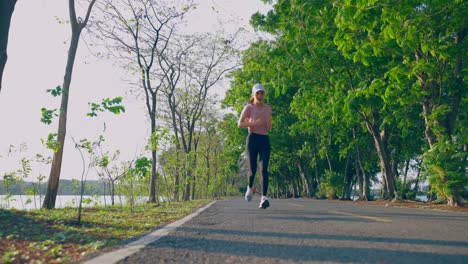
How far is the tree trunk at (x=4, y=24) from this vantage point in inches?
Answer: 273

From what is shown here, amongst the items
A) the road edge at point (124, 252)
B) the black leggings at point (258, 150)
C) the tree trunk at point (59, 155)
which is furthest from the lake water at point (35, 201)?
the road edge at point (124, 252)

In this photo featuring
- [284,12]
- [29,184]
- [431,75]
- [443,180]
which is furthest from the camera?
[29,184]

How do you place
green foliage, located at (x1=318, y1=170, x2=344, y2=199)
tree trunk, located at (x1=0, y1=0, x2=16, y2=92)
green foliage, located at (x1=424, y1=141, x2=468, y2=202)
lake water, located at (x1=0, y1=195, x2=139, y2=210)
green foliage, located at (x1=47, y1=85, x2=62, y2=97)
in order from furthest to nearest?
1. green foliage, located at (x1=318, y1=170, x2=344, y2=199)
2. lake water, located at (x1=0, y1=195, x2=139, y2=210)
3. green foliage, located at (x1=424, y1=141, x2=468, y2=202)
4. tree trunk, located at (x1=0, y1=0, x2=16, y2=92)
5. green foliage, located at (x1=47, y1=85, x2=62, y2=97)

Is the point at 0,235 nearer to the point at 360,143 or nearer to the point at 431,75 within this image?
the point at 431,75

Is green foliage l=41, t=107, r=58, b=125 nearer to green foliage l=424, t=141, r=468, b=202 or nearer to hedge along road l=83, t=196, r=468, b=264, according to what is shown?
hedge along road l=83, t=196, r=468, b=264

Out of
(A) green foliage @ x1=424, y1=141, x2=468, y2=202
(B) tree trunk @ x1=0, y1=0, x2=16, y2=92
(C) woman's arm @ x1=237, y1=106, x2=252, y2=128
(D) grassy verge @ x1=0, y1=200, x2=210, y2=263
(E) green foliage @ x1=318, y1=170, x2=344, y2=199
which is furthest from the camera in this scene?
(E) green foliage @ x1=318, y1=170, x2=344, y2=199

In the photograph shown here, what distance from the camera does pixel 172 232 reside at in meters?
5.24

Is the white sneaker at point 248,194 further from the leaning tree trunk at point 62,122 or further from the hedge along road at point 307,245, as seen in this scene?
the leaning tree trunk at point 62,122

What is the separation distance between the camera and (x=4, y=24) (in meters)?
6.97

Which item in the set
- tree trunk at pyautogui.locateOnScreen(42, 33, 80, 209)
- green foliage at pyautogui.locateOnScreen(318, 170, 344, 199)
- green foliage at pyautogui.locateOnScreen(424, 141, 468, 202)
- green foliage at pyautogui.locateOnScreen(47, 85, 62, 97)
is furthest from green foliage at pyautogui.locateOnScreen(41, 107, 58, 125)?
green foliage at pyautogui.locateOnScreen(318, 170, 344, 199)

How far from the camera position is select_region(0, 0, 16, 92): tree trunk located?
6.94m

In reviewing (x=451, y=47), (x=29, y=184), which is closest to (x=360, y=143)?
(x=451, y=47)

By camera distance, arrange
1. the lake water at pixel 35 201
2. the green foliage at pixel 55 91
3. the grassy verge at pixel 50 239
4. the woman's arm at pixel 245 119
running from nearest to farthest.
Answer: the grassy verge at pixel 50 239 → the green foliage at pixel 55 91 → the woman's arm at pixel 245 119 → the lake water at pixel 35 201

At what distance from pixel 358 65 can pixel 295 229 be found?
12758 mm
